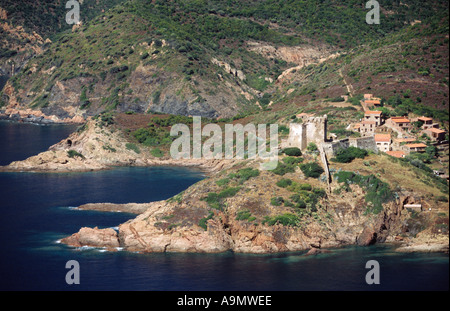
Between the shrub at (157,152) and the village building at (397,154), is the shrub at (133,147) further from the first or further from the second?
the village building at (397,154)

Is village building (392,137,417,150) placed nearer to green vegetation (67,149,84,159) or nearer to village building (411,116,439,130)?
village building (411,116,439,130)

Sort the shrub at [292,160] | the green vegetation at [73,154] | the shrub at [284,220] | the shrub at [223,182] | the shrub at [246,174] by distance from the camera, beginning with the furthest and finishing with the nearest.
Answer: the green vegetation at [73,154]
the shrub at [292,160]
the shrub at [223,182]
the shrub at [246,174]
the shrub at [284,220]

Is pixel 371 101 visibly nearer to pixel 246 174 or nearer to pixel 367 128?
pixel 367 128

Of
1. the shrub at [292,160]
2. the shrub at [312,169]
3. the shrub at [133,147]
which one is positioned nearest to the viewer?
the shrub at [312,169]

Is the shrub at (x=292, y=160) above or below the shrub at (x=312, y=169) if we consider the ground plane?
above

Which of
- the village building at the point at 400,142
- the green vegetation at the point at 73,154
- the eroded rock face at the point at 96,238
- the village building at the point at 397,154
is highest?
the village building at the point at 400,142

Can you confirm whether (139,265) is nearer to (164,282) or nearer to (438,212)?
(164,282)

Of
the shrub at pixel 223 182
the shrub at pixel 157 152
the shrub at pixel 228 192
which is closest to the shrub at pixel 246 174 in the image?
the shrub at pixel 223 182

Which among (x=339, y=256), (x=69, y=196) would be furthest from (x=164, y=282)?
(x=69, y=196)

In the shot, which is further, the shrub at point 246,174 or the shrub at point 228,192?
the shrub at point 246,174
